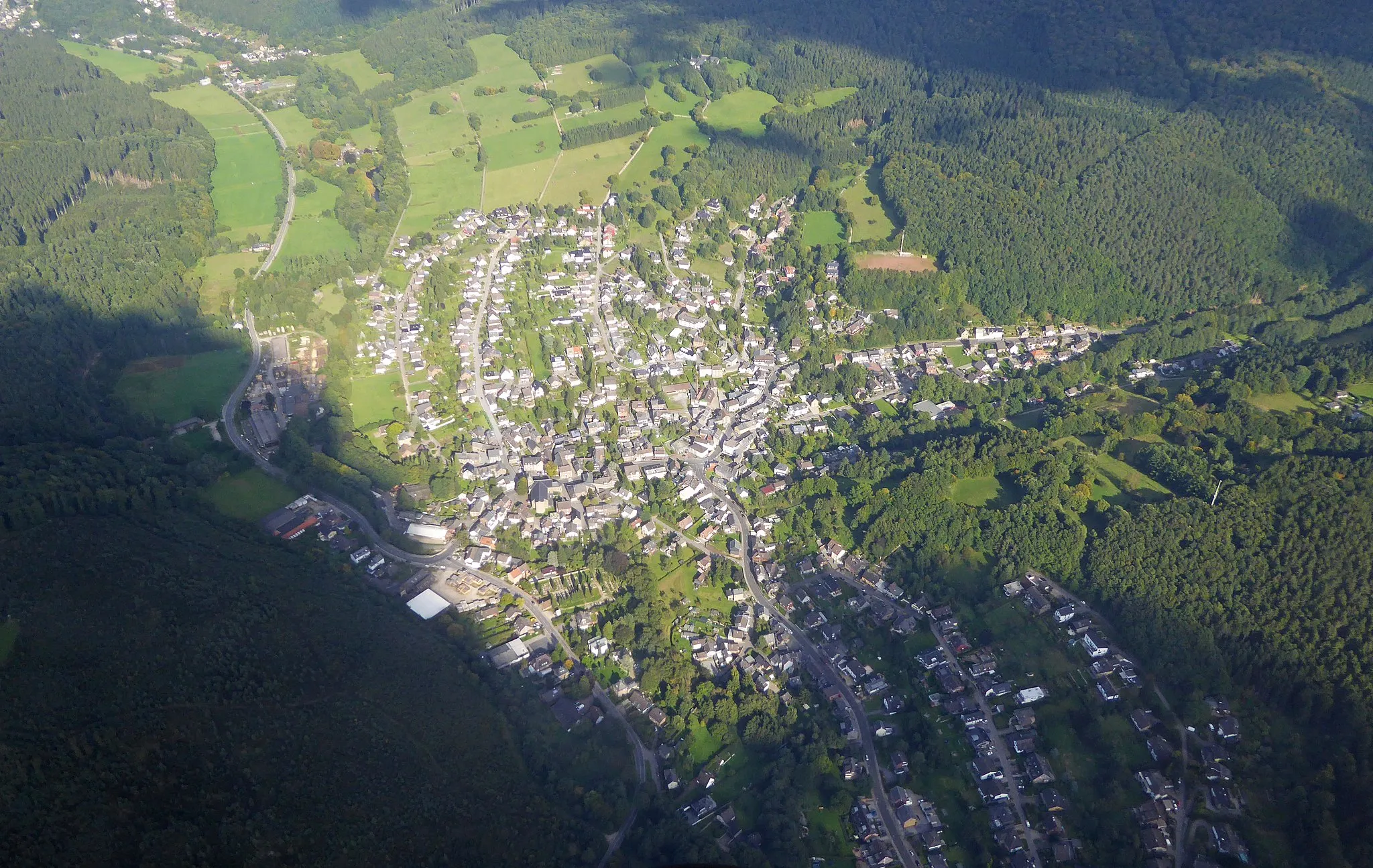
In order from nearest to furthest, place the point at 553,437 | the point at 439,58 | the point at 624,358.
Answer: the point at 553,437
the point at 624,358
the point at 439,58

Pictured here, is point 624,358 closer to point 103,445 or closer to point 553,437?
point 553,437

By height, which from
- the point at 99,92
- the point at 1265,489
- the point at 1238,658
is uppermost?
the point at 99,92

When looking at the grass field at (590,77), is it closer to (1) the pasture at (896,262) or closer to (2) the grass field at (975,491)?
(1) the pasture at (896,262)

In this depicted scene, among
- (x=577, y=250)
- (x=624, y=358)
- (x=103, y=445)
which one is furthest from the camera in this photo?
(x=577, y=250)

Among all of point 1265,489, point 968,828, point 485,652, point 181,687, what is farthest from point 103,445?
point 1265,489

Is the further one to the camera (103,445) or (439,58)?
(439,58)

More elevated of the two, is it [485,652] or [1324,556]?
→ [1324,556]

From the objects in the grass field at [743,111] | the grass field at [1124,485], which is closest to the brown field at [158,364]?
the grass field at [743,111]
